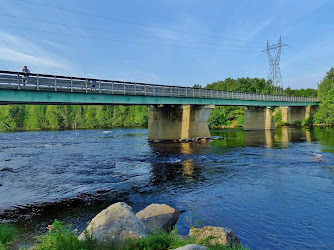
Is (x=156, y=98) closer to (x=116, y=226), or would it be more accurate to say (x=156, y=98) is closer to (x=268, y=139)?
(x=268, y=139)

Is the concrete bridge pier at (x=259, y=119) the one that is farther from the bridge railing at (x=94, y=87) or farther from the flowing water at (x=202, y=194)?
the flowing water at (x=202, y=194)

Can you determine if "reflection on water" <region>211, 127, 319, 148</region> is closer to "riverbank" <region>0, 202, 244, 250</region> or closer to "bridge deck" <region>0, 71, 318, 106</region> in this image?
"bridge deck" <region>0, 71, 318, 106</region>

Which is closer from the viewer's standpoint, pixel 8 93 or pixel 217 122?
pixel 8 93

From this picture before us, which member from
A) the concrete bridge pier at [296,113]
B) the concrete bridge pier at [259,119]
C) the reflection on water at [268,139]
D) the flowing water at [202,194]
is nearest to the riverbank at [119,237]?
the flowing water at [202,194]

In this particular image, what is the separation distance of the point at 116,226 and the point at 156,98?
31.0 metres

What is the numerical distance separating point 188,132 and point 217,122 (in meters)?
52.7

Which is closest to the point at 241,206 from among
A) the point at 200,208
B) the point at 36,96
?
the point at 200,208

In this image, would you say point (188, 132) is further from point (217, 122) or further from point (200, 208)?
point (217, 122)

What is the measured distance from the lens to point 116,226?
6250mm

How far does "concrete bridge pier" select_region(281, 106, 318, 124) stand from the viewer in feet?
269

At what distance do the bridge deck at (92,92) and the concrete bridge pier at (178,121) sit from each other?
1.85 meters

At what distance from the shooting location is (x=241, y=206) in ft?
37.3

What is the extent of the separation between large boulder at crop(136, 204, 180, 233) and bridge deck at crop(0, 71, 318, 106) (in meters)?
18.0

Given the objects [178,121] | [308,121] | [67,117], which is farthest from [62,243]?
[67,117]
